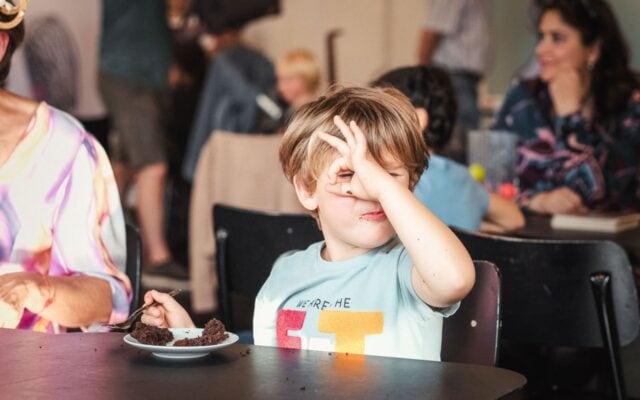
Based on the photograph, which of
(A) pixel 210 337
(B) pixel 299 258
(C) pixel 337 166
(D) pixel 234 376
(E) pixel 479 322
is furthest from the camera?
(B) pixel 299 258

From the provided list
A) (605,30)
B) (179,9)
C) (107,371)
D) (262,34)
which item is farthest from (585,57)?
(262,34)

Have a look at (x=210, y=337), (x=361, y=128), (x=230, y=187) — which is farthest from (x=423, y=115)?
(x=230, y=187)

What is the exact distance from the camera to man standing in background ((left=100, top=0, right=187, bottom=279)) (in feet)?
18.8

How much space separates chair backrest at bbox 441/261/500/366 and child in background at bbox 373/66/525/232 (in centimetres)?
82

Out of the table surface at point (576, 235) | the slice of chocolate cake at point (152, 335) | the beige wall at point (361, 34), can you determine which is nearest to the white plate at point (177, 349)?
the slice of chocolate cake at point (152, 335)

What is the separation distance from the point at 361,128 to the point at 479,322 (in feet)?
1.18

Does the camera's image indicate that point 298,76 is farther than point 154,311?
Yes

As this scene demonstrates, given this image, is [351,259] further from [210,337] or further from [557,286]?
[557,286]

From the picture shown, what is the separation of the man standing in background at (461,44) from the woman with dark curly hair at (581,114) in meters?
1.93

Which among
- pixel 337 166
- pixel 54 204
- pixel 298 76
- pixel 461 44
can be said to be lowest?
pixel 54 204

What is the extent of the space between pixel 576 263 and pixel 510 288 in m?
0.15

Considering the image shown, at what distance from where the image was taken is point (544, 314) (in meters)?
2.47

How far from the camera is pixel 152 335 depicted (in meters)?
1.56

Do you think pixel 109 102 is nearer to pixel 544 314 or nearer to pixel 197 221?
pixel 197 221
